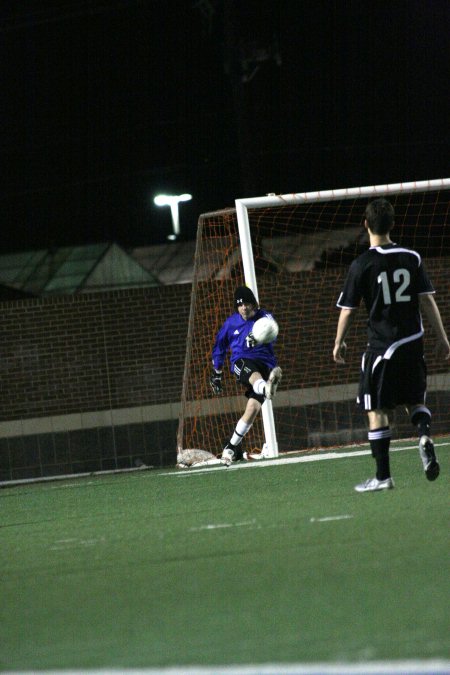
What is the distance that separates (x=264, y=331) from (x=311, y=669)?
986 centimetres

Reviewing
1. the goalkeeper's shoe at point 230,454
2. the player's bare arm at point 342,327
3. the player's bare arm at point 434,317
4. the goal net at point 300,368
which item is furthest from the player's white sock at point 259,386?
the player's bare arm at point 342,327

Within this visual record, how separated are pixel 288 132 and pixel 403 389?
2118cm

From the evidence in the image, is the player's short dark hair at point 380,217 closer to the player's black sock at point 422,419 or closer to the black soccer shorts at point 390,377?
the black soccer shorts at point 390,377

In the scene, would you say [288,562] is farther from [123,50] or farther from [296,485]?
[123,50]

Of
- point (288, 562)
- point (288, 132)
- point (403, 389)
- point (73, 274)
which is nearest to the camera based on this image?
point (288, 562)

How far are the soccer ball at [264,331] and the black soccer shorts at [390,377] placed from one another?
16.7ft

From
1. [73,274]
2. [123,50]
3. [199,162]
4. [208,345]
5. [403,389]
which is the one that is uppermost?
[123,50]

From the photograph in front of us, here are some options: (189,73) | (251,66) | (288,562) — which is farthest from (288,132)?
(288,562)

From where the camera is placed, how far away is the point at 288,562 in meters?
4.96

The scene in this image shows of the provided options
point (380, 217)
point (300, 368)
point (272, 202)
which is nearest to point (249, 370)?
point (272, 202)

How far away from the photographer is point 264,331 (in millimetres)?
12852

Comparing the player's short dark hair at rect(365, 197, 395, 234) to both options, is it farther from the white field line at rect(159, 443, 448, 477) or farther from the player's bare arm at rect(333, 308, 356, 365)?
the white field line at rect(159, 443, 448, 477)

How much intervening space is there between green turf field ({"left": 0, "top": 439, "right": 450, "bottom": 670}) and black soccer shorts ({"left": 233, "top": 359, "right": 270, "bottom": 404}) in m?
4.37

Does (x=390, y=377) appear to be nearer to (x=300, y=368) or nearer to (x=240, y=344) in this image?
(x=240, y=344)
